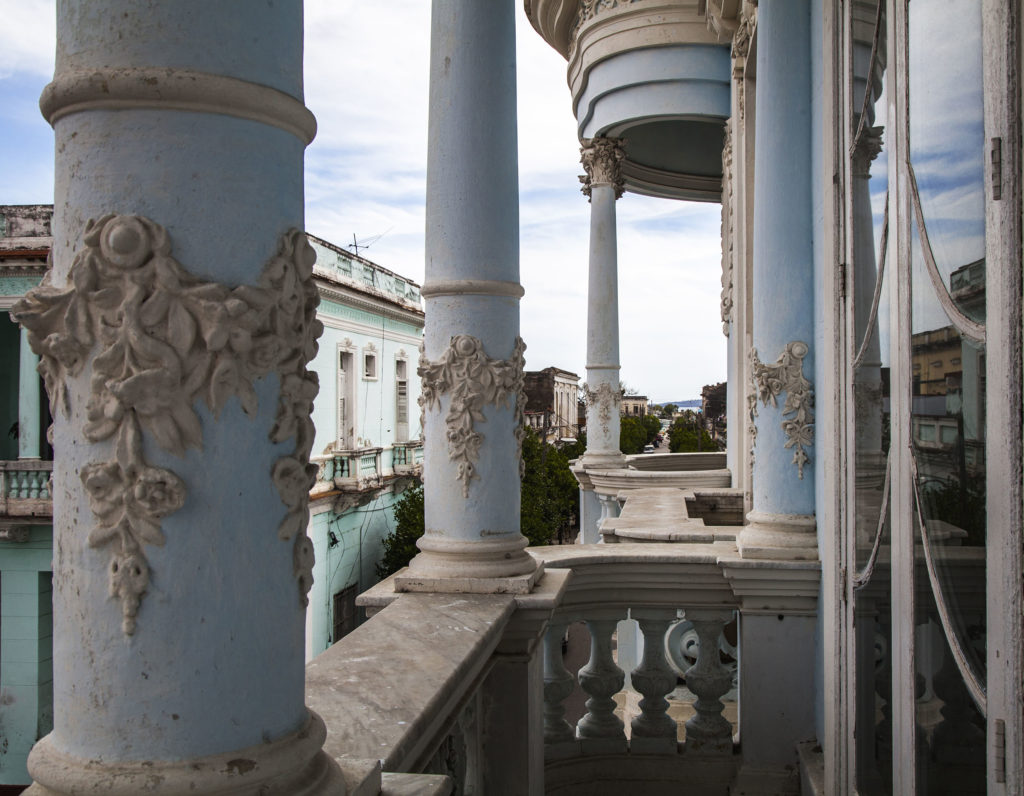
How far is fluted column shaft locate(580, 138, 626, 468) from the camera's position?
16.8 metres

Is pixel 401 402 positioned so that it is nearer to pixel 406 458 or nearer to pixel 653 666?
pixel 406 458

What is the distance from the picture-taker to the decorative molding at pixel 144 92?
5.35 ft

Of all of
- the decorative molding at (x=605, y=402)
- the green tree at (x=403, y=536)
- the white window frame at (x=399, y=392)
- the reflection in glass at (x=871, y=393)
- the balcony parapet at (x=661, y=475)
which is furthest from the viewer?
the white window frame at (x=399, y=392)

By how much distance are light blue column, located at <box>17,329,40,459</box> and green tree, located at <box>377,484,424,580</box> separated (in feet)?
37.3

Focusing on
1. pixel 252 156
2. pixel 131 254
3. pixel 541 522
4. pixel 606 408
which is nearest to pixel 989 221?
pixel 252 156

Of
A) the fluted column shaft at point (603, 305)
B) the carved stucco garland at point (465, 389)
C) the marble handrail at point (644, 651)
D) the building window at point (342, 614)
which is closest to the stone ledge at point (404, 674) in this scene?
the carved stucco garland at point (465, 389)

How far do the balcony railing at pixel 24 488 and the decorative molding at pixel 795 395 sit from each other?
13225 millimetres

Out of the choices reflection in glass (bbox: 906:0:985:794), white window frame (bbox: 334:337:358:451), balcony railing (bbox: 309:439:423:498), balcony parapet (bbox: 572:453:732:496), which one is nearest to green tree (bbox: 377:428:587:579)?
balcony railing (bbox: 309:439:423:498)

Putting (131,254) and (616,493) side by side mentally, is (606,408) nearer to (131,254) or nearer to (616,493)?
(616,493)

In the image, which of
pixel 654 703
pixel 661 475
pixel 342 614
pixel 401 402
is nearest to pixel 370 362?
pixel 401 402

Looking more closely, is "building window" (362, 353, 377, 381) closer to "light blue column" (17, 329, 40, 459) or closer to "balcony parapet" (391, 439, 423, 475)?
"balcony parapet" (391, 439, 423, 475)

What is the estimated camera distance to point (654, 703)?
5609mm

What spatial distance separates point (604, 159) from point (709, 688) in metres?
12.9

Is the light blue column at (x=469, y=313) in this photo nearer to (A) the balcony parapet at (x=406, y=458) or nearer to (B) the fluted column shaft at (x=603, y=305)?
(B) the fluted column shaft at (x=603, y=305)
